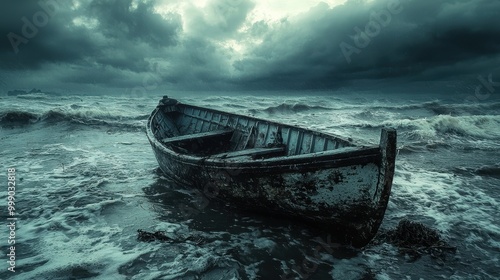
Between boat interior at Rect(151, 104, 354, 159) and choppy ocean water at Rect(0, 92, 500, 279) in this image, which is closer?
choppy ocean water at Rect(0, 92, 500, 279)

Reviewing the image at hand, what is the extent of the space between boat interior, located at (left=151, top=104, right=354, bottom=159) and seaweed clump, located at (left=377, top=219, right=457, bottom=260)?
7.01 feet

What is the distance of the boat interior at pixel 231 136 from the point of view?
693 cm

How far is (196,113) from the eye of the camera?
12602 millimetres

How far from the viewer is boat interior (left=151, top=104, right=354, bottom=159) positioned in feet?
22.7

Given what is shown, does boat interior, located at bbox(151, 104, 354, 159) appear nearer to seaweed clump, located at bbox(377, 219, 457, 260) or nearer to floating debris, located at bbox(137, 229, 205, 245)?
floating debris, located at bbox(137, 229, 205, 245)

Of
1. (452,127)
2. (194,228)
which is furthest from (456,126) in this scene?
(194,228)

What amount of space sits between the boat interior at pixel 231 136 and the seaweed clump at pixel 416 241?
7.01 feet

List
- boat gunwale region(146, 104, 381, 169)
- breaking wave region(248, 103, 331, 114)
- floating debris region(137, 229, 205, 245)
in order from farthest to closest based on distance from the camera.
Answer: breaking wave region(248, 103, 331, 114), floating debris region(137, 229, 205, 245), boat gunwale region(146, 104, 381, 169)

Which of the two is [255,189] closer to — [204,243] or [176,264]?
[204,243]

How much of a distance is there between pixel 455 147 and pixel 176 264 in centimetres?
1684

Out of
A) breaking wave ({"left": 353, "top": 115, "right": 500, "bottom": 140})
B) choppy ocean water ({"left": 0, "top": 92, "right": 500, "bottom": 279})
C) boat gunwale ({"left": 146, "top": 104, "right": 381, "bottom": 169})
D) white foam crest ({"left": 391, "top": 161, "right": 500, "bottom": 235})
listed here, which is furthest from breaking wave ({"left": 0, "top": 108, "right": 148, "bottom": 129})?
breaking wave ({"left": 353, "top": 115, "right": 500, "bottom": 140})

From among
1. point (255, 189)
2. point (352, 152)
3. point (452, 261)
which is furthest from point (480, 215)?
point (255, 189)

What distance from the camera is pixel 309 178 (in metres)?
4.71

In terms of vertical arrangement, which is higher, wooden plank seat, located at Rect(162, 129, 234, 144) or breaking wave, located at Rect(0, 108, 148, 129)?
wooden plank seat, located at Rect(162, 129, 234, 144)
